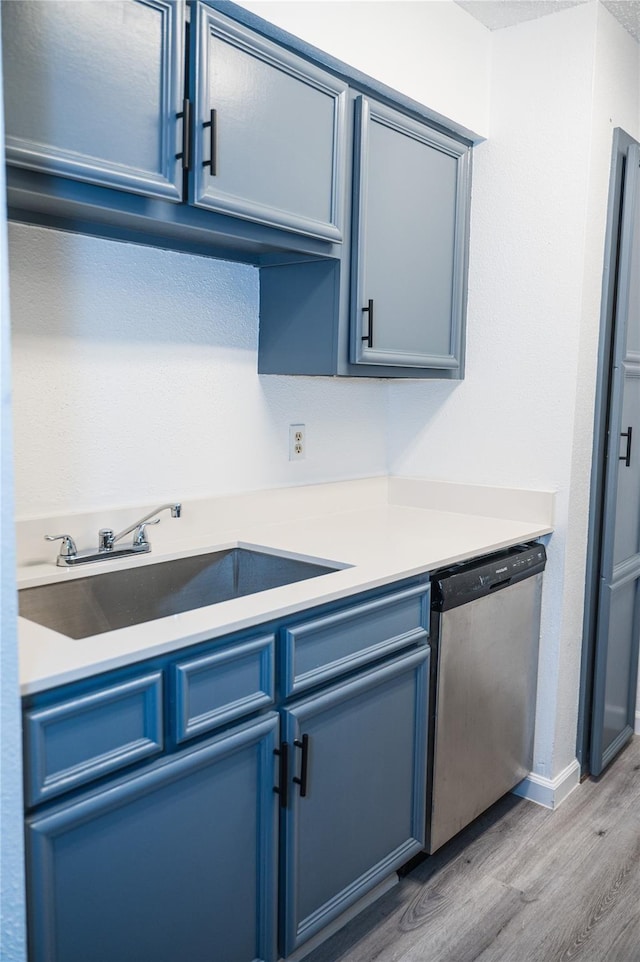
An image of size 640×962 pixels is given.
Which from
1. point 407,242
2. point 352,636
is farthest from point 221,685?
point 407,242

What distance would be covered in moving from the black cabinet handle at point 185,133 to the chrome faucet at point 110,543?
0.80 meters

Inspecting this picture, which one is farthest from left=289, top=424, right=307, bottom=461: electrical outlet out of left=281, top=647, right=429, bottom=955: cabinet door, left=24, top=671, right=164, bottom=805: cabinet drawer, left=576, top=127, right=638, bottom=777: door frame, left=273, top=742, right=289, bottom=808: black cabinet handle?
left=24, top=671, right=164, bottom=805: cabinet drawer

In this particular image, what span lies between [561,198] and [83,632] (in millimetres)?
1837

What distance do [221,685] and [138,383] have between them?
0.86 meters

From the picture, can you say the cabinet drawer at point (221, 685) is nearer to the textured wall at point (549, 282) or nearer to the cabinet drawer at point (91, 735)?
the cabinet drawer at point (91, 735)

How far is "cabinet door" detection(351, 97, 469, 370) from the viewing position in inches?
83.4

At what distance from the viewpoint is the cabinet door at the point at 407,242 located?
2.12 metres

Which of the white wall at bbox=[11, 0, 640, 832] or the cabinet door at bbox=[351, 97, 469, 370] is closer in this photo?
the white wall at bbox=[11, 0, 640, 832]

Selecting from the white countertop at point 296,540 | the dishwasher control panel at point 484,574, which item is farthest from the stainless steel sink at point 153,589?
the dishwasher control panel at point 484,574

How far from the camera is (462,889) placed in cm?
207

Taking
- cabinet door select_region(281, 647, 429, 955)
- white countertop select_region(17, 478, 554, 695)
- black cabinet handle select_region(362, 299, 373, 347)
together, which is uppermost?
black cabinet handle select_region(362, 299, 373, 347)

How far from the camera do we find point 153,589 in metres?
1.93

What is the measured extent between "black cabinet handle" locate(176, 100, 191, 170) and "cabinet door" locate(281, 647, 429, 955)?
113 centimetres

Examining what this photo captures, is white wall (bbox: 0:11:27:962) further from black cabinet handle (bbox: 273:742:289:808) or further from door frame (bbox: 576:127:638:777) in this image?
door frame (bbox: 576:127:638:777)
